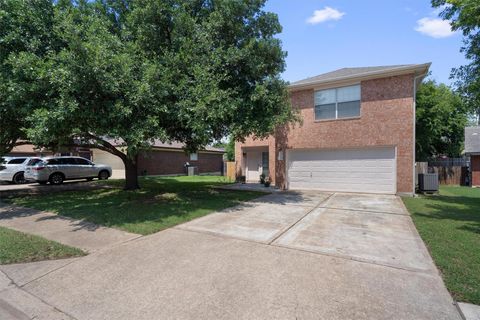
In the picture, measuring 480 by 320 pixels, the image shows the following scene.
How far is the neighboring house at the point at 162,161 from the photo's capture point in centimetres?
2289

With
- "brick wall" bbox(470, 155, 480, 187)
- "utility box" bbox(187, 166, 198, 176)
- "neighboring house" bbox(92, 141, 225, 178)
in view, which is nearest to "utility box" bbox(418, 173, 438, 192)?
"brick wall" bbox(470, 155, 480, 187)

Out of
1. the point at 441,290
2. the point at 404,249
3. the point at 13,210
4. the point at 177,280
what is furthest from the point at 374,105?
the point at 13,210

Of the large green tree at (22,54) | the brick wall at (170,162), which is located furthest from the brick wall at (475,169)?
the large green tree at (22,54)

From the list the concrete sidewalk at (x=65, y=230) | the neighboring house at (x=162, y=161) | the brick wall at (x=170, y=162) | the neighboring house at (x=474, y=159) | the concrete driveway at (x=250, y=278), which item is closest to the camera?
the concrete driveway at (x=250, y=278)

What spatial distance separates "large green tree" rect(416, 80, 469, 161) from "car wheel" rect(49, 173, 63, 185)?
1051 inches

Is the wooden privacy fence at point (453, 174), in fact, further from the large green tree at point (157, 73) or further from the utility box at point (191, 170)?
the utility box at point (191, 170)

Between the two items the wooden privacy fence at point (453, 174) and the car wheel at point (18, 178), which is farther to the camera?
the wooden privacy fence at point (453, 174)

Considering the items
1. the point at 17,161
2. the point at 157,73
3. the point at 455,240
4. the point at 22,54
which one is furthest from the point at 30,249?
the point at 17,161

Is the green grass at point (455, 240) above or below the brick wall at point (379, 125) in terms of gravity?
below

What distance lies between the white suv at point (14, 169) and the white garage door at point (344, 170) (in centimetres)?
1526

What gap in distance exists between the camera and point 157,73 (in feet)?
24.0

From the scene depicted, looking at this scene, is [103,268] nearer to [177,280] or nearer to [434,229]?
[177,280]

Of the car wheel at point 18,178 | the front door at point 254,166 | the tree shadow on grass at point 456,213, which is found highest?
the front door at point 254,166

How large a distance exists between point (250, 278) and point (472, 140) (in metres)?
22.2
